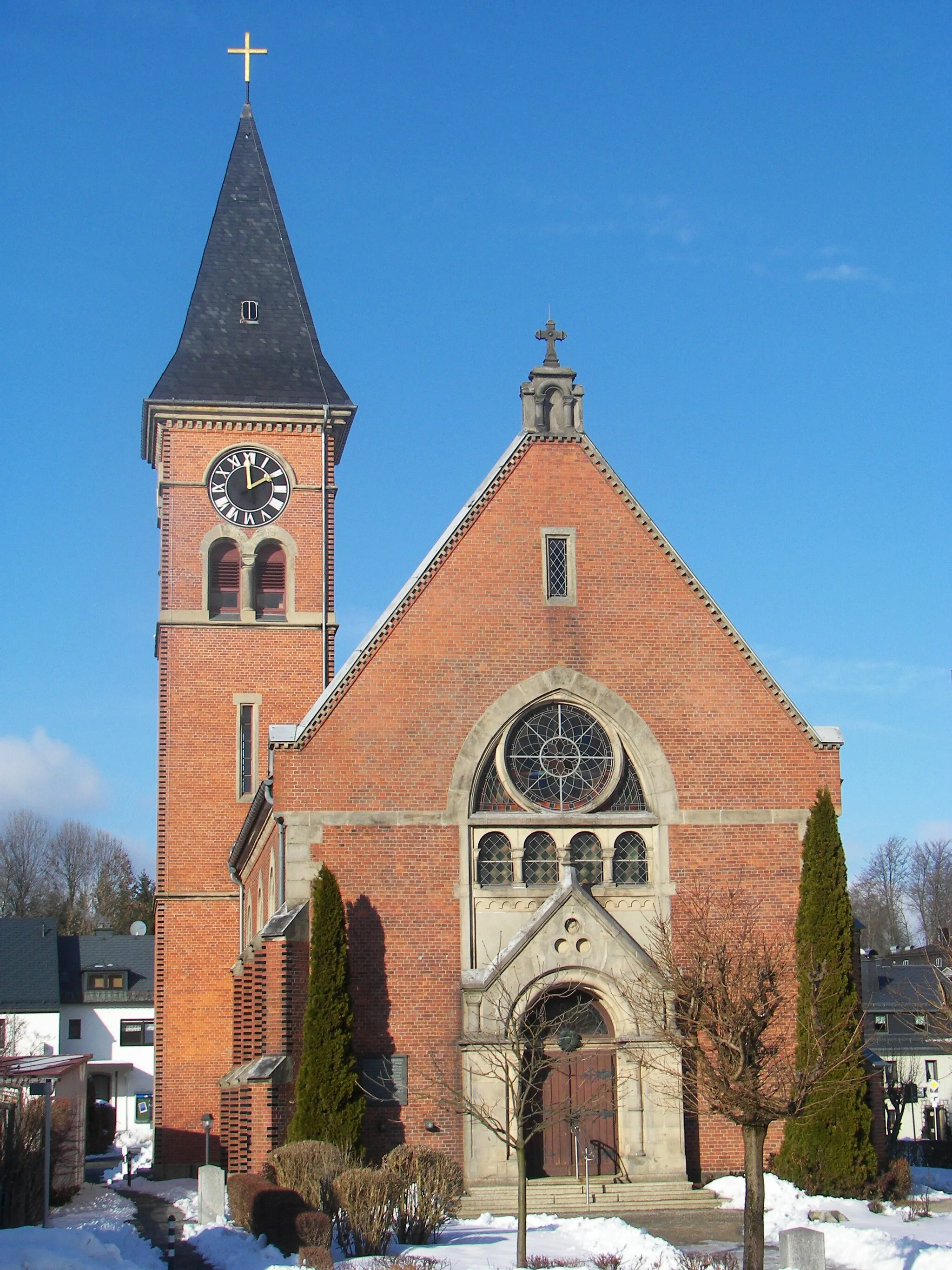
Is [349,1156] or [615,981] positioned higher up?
[615,981]

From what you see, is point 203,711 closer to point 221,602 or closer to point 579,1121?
point 221,602

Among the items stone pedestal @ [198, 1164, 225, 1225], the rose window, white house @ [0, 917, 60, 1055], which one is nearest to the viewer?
stone pedestal @ [198, 1164, 225, 1225]

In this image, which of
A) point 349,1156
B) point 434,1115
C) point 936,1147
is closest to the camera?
point 349,1156

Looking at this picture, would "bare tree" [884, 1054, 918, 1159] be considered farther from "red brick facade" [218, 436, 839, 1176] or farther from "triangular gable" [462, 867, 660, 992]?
"triangular gable" [462, 867, 660, 992]

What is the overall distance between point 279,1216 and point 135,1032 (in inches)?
1893

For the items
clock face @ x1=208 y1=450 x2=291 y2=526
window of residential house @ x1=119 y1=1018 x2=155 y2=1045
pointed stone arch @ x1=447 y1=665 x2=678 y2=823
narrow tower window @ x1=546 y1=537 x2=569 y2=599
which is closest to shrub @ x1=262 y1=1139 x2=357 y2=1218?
pointed stone arch @ x1=447 y1=665 x2=678 y2=823

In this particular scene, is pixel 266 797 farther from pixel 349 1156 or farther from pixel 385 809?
pixel 349 1156

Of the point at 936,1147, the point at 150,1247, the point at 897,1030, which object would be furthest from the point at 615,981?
the point at 897,1030

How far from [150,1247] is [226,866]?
15594mm

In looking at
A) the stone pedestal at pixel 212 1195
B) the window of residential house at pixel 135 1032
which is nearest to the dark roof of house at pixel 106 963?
the window of residential house at pixel 135 1032

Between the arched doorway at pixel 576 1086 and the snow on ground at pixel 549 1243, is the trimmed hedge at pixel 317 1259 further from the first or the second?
the arched doorway at pixel 576 1086

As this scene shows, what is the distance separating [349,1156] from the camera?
2445 centimetres

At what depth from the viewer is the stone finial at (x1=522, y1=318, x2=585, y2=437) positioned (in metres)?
29.8

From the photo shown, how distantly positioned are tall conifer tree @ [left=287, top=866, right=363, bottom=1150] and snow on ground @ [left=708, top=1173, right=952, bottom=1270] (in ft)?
21.2
